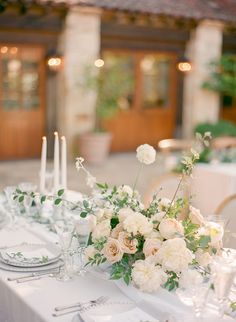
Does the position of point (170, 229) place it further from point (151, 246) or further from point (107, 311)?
point (107, 311)

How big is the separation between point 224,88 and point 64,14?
368 cm

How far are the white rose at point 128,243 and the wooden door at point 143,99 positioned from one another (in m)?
9.38

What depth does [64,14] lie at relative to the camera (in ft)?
34.1

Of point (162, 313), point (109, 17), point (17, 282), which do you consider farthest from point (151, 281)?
point (109, 17)

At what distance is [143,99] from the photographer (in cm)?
1248

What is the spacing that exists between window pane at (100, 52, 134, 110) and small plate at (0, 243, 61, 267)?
7.83 meters

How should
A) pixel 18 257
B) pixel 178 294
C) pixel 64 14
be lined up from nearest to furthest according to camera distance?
pixel 178 294 → pixel 18 257 → pixel 64 14

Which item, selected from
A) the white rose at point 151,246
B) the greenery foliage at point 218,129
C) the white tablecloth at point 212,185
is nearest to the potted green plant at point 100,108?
the greenery foliage at point 218,129

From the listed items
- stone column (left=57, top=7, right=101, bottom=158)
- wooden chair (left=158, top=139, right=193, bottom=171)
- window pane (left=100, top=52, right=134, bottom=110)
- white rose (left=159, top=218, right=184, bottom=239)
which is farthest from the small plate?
window pane (left=100, top=52, right=134, bottom=110)

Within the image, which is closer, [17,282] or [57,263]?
[17,282]

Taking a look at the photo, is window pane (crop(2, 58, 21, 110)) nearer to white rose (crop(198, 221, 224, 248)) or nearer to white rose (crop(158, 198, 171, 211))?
white rose (crop(158, 198, 171, 211))

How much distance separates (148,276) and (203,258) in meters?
0.26

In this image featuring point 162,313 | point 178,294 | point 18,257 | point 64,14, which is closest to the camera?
point 162,313

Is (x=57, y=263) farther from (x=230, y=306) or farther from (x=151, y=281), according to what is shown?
(x=230, y=306)
